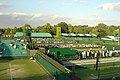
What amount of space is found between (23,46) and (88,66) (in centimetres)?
1477

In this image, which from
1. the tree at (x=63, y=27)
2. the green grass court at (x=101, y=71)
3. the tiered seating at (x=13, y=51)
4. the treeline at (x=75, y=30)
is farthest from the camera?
the tree at (x=63, y=27)

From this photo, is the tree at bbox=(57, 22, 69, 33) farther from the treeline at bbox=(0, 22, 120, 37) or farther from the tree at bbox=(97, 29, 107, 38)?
the tree at bbox=(97, 29, 107, 38)

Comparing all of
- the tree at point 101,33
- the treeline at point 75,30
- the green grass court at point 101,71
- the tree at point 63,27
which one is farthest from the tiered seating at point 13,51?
the tree at point 63,27

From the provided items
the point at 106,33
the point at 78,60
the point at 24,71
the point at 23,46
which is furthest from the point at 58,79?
the point at 106,33

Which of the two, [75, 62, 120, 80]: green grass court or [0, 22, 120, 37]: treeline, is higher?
[0, 22, 120, 37]: treeline

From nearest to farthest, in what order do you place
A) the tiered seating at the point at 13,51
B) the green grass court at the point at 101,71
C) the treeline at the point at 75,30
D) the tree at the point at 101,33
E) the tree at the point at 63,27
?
the green grass court at the point at 101,71 < the tiered seating at the point at 13,51 < the tree at the point at 101,33 < the treeline at the point at 75,30 < the tree at the point at 63,27

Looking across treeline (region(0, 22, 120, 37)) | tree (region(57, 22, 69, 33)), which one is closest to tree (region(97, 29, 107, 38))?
treeline (region(0, 22, 120, 37))

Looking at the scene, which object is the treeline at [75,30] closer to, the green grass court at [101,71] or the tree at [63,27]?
the tree at [63,27]

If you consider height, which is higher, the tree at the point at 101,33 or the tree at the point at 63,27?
the tree at the point at 63,27

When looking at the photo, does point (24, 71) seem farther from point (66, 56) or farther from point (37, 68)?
point (66, 56)

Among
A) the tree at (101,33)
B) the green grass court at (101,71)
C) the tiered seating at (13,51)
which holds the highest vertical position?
the tree at (101,33)

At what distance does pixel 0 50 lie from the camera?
32.4 m

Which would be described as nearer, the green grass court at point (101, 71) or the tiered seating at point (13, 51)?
the green grass court at point (101, 71)

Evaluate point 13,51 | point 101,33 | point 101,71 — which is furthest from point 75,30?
point 101,71
